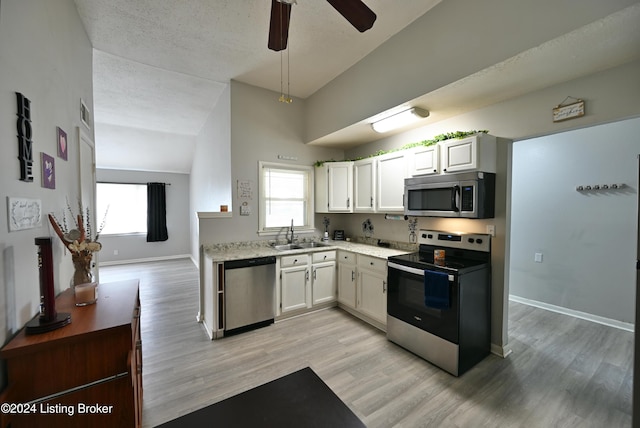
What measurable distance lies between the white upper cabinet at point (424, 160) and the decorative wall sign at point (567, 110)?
94 centimetres

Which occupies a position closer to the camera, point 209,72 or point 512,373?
point 512,373

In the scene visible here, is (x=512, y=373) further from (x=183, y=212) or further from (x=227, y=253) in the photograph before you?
(x=183, y=212)

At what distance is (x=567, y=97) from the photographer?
6.84 ft

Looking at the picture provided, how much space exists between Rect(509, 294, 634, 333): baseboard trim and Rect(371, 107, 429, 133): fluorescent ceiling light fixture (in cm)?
330

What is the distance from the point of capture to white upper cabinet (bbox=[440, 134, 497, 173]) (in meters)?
2.36

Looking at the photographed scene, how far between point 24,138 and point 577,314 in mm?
5518

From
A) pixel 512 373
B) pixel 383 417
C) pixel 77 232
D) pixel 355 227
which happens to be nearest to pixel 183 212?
pixel 355 227

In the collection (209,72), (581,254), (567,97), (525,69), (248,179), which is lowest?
(581,254)

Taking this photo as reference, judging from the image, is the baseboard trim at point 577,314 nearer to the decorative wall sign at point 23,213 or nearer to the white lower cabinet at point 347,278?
the white lower cabinet at point 347,278

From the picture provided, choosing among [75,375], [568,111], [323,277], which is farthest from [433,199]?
[75,375]

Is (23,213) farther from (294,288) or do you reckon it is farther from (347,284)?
(347,284)

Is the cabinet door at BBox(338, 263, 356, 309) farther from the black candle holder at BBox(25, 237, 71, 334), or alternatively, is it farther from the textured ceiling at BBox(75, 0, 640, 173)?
the black candle holder at BBox(25, 237, 71, 334)

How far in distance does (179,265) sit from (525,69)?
24.6 feet

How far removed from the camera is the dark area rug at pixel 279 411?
2.65ft
